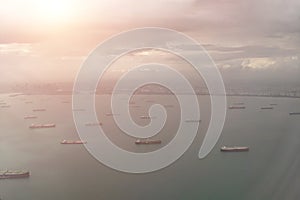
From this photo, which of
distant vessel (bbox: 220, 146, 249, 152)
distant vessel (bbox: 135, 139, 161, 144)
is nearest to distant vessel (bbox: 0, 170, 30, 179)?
distant vessel (bbox: 135, 139, 161, 144)

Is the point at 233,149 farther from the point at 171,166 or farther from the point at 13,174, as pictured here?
the point at 13,174

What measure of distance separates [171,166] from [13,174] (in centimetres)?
192

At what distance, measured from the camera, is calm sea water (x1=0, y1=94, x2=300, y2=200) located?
4.02 metres

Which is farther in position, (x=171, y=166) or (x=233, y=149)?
(x=233, y=149)

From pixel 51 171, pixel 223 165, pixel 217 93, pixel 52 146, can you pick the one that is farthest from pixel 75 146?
pixel 217 93

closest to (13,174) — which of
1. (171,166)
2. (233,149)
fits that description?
(171,166)

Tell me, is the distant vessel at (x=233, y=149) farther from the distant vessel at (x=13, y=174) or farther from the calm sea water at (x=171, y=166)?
the distant vessel at (x=13, y=174)

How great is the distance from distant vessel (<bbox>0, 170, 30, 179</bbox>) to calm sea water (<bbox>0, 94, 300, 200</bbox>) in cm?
8

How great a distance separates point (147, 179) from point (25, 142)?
257 centimetres

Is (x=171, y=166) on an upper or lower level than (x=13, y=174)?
lower

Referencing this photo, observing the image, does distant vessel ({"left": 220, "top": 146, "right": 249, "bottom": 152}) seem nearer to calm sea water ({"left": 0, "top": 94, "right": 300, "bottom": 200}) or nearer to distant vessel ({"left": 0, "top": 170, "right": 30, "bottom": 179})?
calm sea water ({"left": 0, "top": 94, "right": 300, "bottom": 200})

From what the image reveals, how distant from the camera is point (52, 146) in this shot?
584 centimetres

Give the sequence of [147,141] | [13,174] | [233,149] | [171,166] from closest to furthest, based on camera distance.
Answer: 1. [13,174]
2. [171,166]
3. [233,149]
4. [147,141]

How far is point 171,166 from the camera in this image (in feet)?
15.8
